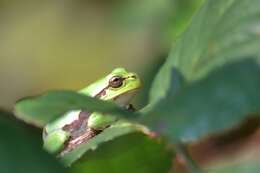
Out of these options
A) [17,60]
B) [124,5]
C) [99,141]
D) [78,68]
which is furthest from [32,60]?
[99,141]

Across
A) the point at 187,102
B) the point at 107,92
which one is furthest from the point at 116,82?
the point at 187,102

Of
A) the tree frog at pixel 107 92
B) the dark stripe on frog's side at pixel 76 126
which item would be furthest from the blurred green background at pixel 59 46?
the dark stripe on frog's side at pixel 76 126

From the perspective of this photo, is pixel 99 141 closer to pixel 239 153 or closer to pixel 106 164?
pixel 106 164

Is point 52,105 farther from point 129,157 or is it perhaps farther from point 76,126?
point 76,126

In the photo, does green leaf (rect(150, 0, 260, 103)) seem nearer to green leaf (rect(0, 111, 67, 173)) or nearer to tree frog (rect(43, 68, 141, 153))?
green leaf (rect(0, 111, 67, 173))

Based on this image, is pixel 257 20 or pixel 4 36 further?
pixel 4 36

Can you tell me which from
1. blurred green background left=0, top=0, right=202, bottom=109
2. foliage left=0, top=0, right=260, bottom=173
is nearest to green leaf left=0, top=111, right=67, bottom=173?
foliage left=0, top=0, right=260, bottom=173
